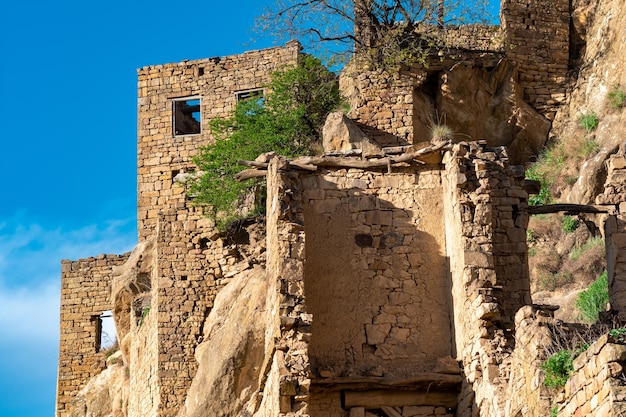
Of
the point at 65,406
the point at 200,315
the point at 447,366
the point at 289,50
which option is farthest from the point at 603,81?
the point at 65,406

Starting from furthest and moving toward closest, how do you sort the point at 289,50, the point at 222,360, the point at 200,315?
the point at 289,50
the point at 200,315
the point at 222,360

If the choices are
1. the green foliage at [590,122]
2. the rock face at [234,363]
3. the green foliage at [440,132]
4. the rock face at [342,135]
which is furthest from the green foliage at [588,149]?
the rock face at [234,363]

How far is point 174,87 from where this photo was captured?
3105 centimetres

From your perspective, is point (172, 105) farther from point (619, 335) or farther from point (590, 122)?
point (619, 335)

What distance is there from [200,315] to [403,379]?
7.56 m

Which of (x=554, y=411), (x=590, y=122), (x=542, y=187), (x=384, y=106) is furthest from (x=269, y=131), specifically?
(x=554, y=411)

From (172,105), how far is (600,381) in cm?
2118

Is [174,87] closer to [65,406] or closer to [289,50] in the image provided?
[289,50]

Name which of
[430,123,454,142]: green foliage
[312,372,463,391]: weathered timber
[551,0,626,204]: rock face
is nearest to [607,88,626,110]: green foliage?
[551,0,626,204]: rock face

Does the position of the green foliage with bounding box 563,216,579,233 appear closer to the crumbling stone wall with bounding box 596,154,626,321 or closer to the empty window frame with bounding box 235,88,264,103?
the crumbling stone wall with bounding box 596,154,626,321

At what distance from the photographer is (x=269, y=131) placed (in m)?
25.4

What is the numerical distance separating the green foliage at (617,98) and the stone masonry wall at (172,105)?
7.48 metres

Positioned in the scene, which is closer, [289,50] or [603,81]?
[603,81]

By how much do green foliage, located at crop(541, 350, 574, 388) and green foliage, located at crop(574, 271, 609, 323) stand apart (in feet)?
23.1
